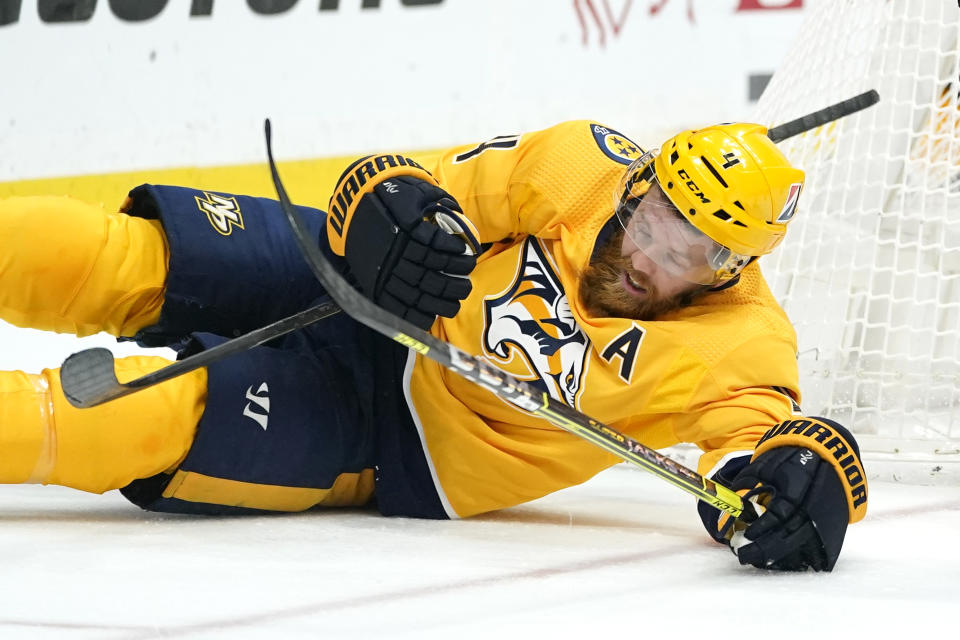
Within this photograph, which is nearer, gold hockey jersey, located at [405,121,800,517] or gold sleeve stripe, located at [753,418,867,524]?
gold sleeve stripe, located at [753,418,867,524]

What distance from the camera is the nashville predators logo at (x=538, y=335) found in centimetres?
158

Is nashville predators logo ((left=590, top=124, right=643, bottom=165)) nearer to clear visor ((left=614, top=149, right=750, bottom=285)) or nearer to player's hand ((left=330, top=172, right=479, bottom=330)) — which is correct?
clear visor ((left=614, top=149, right=750, bottom=285))

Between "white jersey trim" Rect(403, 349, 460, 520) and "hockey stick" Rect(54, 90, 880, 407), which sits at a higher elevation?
"hockey stick" Rect(54, 90, 880, 407)

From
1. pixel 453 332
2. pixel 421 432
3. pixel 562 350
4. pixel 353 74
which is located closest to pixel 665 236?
pixel 562 350

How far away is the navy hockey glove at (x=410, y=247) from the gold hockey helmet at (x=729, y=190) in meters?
0.28

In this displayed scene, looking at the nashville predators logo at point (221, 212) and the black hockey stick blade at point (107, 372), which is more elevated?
the nashville predators logo at point (221, 212)

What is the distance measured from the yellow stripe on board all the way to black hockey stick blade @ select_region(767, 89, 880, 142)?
797 millimetres

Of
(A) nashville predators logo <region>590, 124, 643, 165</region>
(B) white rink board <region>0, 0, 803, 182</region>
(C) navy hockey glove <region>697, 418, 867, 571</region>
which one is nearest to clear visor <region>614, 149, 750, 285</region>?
(A) nashville predators logo <region>590, 124, 643, 165</region>

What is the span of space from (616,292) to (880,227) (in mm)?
949

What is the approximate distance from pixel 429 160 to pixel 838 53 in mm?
986

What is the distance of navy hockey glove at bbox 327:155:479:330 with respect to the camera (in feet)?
4.42

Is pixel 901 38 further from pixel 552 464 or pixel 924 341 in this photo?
pixel 552 464

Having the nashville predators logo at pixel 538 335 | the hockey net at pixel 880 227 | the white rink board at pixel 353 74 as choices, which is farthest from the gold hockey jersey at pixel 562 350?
the white rink board at pixel 353 74

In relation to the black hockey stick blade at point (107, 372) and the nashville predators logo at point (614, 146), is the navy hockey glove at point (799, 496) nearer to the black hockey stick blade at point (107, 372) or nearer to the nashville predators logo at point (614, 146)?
the nashville predators logo at point (614, 146)
